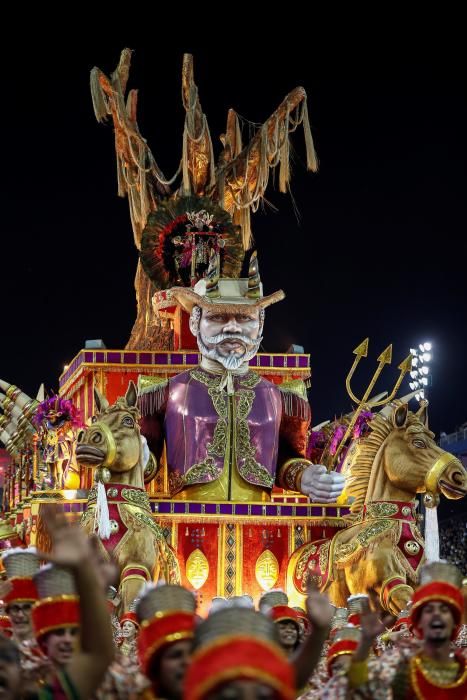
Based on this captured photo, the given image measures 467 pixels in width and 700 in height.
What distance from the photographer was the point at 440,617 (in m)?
5.24

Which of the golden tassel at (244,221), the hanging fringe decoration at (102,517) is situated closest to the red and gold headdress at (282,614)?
the hanging fringe decoration at (102,517)

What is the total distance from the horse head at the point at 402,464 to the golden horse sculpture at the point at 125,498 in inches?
59.9

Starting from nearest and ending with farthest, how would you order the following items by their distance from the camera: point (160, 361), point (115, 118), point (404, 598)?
point (404, 598) → point (160, 361) → point (115, 118)

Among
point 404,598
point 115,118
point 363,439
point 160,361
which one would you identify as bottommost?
point 404,598

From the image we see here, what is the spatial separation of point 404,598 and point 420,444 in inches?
45.3

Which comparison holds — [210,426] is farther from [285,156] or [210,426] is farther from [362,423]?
[285,156]

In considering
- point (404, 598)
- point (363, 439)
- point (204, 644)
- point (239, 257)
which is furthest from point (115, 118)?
point (204, 644)

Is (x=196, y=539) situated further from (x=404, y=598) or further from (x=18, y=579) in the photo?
(x=18, y=579)

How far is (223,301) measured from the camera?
11.0 m

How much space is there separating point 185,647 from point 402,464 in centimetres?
577

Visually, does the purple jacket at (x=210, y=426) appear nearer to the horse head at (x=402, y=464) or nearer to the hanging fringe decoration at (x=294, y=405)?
the hanging fringe decoration at (x=294, y=405)

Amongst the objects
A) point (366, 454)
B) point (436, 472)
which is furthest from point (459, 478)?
point (366, 454)

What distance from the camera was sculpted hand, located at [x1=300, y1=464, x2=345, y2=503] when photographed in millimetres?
10484

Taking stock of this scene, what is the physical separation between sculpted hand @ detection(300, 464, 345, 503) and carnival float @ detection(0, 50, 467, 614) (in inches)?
0.6
